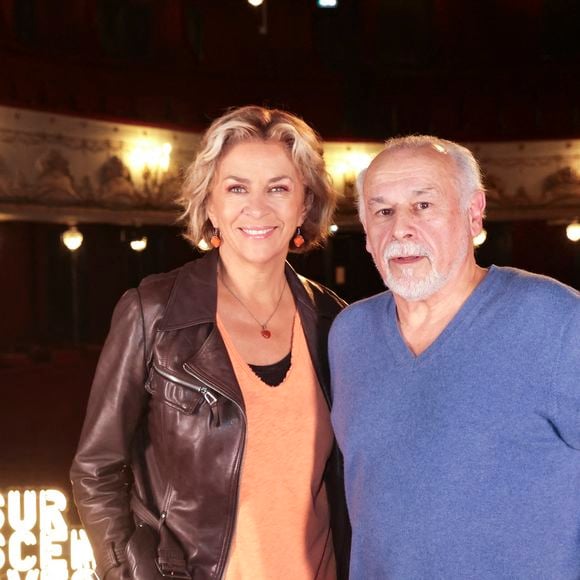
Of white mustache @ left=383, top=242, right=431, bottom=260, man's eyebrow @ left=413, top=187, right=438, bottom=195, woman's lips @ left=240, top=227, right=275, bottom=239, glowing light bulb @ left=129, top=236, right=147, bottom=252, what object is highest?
glowing light bulb @ left=129, top=236, right=147, bottom=252

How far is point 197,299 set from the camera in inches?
87.7

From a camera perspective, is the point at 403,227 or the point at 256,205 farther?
the point at 256,205

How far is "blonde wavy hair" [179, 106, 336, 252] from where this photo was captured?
2.27 m

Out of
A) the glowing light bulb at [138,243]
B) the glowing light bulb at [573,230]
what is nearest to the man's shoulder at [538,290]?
the glowing light bulb at [138,243]

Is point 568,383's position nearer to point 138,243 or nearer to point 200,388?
point 200,388

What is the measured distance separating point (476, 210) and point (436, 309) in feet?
0.87

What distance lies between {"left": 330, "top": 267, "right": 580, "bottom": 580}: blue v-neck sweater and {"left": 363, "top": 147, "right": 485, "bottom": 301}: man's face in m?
0.10

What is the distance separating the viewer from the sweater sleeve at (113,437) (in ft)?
7.06

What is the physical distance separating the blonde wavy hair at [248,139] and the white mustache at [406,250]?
1.61ft

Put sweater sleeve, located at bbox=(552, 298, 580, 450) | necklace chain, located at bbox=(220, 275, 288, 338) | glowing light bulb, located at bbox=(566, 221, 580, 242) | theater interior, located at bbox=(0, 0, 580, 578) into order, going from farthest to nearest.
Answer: glowing light bulb, located at bbox=(566, 221, 580, 242) → theater interior, located at bbox=(0, 0, 580, 578) → necklace chain, located at bbox=(220, 275, 288, 338) → sweater sleeve, located at bbox=(552, 298, 580, 450)

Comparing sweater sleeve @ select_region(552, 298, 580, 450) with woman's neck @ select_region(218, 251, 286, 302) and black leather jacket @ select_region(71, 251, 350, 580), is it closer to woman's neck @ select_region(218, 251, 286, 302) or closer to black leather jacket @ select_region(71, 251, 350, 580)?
black leather jacket @ select_region(71, 251, 350, 580)

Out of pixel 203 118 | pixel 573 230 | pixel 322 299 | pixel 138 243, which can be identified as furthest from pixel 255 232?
pixel 573 230

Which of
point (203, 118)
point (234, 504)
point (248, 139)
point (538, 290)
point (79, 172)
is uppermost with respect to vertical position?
point (203, 118)

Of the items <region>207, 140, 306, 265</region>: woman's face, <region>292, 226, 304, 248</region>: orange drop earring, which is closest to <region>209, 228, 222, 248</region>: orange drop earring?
<region>207, 140, 306, 265</region>: woman's face
